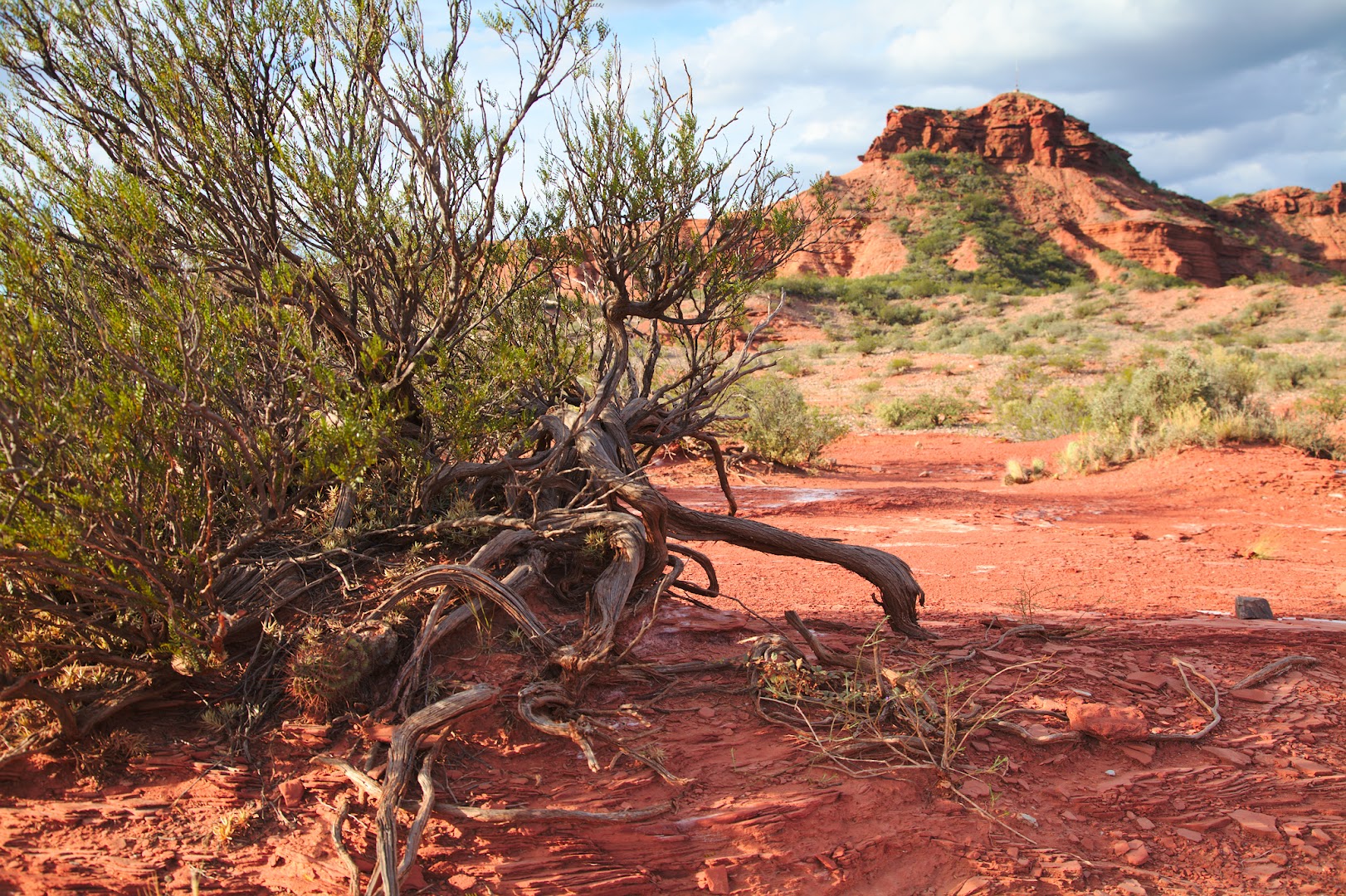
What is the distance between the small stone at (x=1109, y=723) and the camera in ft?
11.9

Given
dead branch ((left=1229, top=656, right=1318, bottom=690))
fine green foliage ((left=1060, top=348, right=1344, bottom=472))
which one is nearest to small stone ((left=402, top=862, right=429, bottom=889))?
dead branch ((left=1229, top=656, right=1318, bottom=690))

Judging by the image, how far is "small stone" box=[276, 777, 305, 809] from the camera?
9.91 ft

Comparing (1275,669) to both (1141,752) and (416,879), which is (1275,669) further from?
(416,879)

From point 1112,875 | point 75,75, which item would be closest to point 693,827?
point 1112,875

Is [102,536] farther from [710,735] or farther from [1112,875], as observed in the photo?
[1112,875]

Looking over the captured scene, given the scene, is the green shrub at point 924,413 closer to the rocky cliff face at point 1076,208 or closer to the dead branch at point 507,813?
the dead branch at point 507,813

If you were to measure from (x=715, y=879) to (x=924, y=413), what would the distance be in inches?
707

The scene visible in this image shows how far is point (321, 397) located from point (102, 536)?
3.03 ft

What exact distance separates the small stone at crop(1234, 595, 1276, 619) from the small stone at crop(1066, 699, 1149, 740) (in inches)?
90.8

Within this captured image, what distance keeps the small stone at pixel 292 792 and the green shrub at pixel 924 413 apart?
17.6 meters

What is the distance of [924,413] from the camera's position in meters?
19.8

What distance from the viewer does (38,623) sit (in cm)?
320

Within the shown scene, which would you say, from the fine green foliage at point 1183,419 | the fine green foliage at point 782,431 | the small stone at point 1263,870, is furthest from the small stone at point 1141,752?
the fine green foliage at point 1183,419

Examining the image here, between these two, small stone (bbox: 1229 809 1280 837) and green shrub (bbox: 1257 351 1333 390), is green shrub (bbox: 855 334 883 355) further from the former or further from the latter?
small stone (bbox: 1229 809 1280 837)
